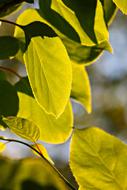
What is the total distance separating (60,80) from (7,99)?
0.06 metres

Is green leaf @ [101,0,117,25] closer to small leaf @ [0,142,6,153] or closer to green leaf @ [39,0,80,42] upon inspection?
green leaf @ [39,0,80,42]

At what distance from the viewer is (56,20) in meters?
0.63

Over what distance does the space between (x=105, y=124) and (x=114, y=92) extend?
38cm

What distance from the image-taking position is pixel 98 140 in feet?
1.90

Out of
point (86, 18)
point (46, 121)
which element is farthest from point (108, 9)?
point (46, 121)

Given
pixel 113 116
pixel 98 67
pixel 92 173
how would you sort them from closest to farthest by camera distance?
pixel 92 173, pixel 113 116, pixel 98 67

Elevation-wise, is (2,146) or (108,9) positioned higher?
(108,9)

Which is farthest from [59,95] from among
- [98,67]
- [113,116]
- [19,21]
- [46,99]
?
[98,67]

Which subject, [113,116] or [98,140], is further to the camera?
[113,116]

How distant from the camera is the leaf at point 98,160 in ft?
1.85

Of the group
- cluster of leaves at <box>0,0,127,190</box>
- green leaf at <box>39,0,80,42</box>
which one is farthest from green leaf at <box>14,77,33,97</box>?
green leaf at <box>39,0,80,42</box>

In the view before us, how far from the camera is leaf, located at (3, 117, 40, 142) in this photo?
23.2 inches

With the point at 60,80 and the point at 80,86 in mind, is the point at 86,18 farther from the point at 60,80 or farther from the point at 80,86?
the point at 80,86

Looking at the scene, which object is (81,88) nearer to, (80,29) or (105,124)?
(80,29)
